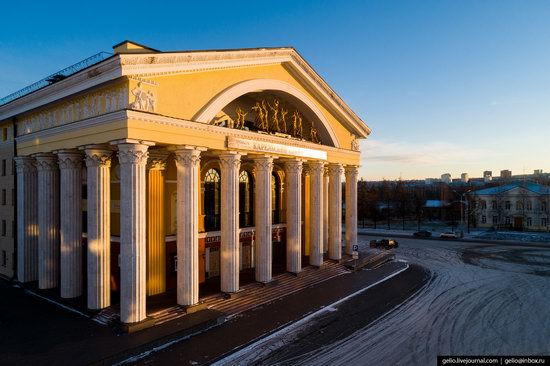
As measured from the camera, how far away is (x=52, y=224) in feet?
59.6

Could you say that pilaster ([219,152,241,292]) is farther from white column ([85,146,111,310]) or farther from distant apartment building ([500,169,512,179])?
distant apartment building ([500,169,512,179])

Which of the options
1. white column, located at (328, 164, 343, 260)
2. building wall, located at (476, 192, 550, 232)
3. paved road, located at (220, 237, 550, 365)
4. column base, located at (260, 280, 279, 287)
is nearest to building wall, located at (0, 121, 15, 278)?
column base, located at (260, 280, 279, 287)

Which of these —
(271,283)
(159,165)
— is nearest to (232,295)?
(271,283)

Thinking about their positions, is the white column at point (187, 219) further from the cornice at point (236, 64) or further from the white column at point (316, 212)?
the white column at point (316, 212)

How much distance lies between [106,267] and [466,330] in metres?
15.5

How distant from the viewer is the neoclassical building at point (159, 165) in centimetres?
1351

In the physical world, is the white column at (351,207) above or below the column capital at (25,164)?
below

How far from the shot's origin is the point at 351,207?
28.1 meters

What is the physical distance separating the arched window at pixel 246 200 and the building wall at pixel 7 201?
46.5 feet

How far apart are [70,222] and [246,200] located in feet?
35.1

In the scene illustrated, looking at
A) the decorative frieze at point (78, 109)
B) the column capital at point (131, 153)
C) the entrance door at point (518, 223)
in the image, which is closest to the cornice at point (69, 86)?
the decorative frieze at point (78, 109)

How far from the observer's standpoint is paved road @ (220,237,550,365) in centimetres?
1213

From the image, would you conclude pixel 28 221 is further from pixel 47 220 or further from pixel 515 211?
pixel 515 211

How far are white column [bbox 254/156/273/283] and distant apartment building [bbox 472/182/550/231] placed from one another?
52800 mm
